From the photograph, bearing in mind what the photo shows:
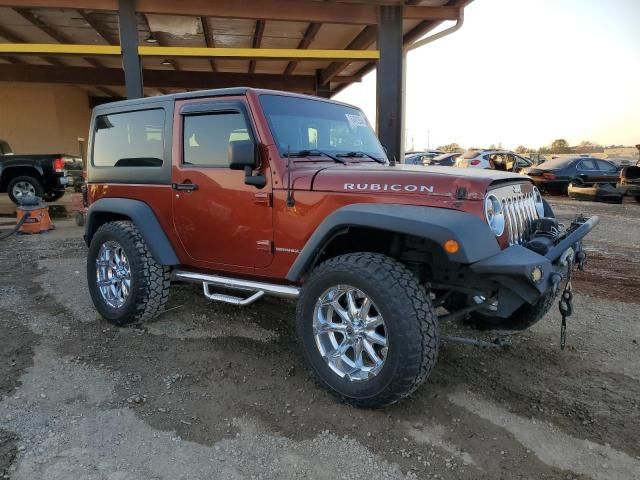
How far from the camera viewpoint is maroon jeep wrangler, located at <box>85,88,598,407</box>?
2.74 metres

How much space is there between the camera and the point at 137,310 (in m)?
4.07

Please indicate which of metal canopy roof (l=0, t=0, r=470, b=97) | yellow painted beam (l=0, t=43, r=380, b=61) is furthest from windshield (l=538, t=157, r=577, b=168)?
yellow painted beam (l=0, t=43, r=380, b=61)

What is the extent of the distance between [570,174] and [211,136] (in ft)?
51.7

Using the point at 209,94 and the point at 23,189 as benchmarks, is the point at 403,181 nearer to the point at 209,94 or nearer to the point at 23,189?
the point at 209,94

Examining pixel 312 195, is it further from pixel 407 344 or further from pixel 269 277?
pixel 407 344

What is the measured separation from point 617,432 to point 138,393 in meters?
2.85

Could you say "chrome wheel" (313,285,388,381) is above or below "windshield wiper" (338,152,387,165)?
below

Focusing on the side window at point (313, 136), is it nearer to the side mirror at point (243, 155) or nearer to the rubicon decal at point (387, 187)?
the side mirror at point (243, 155)

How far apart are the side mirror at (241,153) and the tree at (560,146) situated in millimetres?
61636

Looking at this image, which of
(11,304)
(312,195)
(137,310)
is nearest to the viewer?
(312,195)

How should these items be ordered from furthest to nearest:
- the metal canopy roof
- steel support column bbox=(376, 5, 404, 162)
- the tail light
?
the tail light < steel support column bbox=(376, 5, 404, 162) < the metal canopy roof

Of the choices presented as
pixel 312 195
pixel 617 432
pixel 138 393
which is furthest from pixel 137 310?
pixel 617 432

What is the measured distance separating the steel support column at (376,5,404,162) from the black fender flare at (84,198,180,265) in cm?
515

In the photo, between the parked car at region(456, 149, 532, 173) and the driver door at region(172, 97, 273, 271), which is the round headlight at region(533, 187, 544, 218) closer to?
the driver door at region(172, 97, 273, 271)
